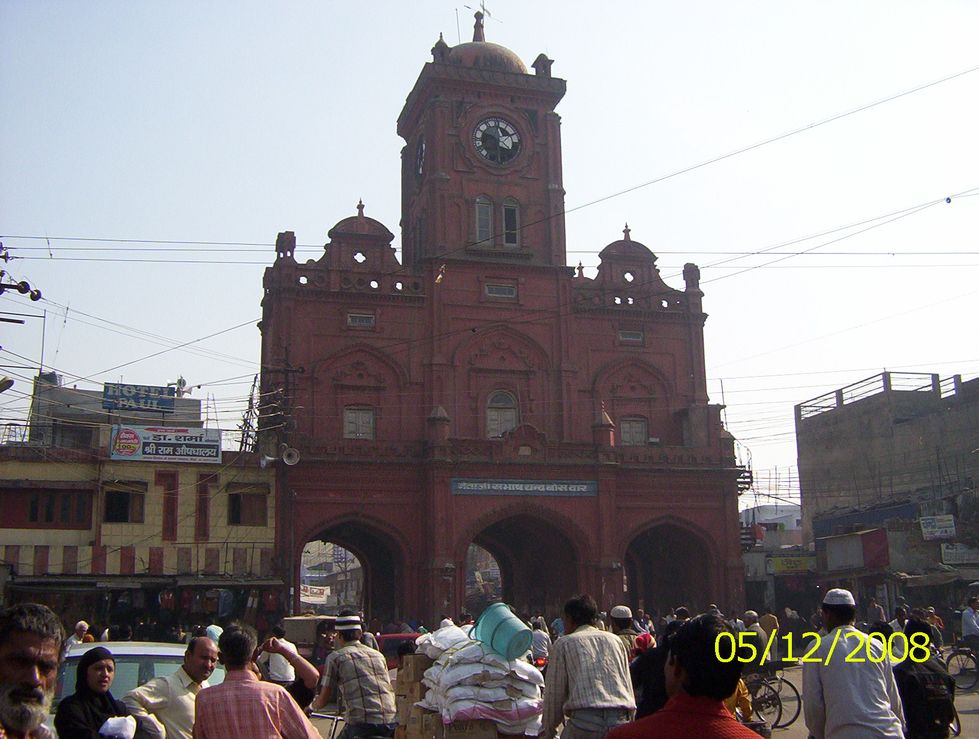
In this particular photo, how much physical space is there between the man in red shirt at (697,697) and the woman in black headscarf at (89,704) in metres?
3.63

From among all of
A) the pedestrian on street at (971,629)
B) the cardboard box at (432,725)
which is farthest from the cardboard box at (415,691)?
the pedestrian on street at (971,629)

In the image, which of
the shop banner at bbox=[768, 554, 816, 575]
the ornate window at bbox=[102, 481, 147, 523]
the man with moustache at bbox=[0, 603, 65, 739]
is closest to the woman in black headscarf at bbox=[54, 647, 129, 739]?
the man with moustache at bbox=[0, 603, 65, 739]

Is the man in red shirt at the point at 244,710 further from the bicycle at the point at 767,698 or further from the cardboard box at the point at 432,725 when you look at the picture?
the bicycle at the point at 767,698

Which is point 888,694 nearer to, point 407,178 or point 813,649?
point 813,649

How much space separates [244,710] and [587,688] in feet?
8.00

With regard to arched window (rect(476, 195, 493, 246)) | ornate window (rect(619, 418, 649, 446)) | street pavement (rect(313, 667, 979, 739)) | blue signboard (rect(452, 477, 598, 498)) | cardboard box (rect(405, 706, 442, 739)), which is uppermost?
arched window (rect(476, 195, 493, 246))

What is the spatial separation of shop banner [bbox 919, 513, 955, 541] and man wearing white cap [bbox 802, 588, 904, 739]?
101 feet

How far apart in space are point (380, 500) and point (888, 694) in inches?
1102

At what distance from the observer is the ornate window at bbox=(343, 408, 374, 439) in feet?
117

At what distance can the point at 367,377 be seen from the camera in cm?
3619

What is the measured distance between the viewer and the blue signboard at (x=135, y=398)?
32969mm

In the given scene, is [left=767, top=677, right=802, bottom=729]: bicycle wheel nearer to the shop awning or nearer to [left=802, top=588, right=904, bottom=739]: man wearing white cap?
[left=802, top=588, right=904, bottom=739]: man wearing white cap

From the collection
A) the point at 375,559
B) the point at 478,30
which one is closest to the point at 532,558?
the point at 375,559

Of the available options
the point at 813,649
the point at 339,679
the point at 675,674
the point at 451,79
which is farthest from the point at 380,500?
the point at 675,674
